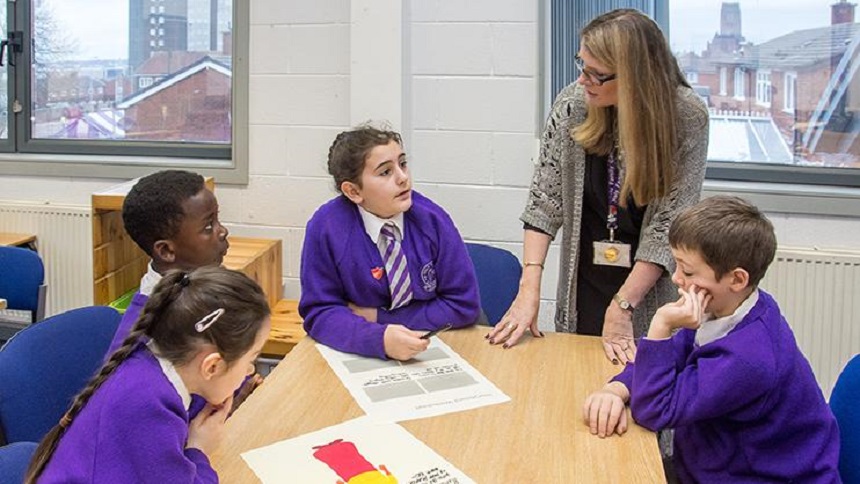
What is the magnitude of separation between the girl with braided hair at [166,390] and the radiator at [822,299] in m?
2.27

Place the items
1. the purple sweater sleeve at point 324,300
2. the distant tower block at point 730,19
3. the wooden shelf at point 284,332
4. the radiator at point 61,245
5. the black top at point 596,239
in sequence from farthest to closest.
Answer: the radiator at point 61,245, the distant tower block at point 730,19, the wooden shelf at point 284,332, the black top at point 596,239, the purple sweater sleeve at point 324,300

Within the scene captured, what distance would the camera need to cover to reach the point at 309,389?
68.2 inches

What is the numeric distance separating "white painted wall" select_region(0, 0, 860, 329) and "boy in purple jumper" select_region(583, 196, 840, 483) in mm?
1676

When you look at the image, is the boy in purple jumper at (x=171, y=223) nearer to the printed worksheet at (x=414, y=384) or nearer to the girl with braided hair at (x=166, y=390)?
the printed worksheet at (x=414, y=384)

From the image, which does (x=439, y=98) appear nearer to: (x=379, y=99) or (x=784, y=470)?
(x=379, y=99)

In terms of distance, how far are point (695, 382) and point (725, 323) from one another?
0.13 metres

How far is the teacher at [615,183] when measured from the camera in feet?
6.61

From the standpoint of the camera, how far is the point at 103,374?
4.16 feet

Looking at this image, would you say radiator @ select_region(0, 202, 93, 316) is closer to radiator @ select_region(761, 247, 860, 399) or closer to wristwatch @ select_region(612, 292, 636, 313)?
wristwatch @ select_region(612, 292, 636, 313)

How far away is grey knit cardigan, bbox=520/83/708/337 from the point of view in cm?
206

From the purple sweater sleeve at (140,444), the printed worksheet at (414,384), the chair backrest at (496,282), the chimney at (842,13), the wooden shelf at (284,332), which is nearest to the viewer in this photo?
the purple sweater sleeve at (140,444)

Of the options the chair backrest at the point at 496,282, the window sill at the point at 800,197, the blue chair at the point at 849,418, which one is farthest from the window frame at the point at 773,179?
the blue chair at the point at 849,418

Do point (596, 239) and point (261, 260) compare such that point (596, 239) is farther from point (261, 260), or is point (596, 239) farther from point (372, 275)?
point (261, 260)

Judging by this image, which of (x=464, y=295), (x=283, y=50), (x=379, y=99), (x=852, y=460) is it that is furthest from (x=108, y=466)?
(x=283, y=50)
